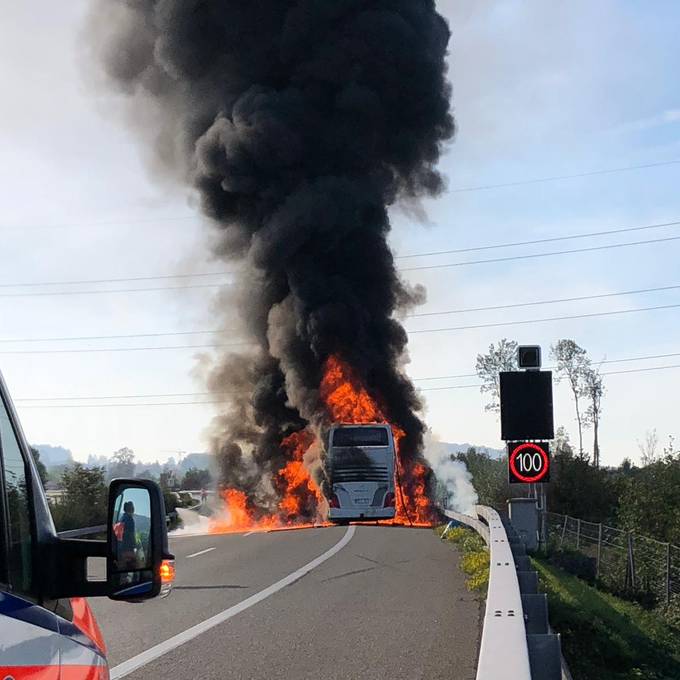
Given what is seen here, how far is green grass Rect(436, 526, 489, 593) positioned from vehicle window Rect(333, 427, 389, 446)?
36.7ft

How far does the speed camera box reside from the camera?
57.6ft

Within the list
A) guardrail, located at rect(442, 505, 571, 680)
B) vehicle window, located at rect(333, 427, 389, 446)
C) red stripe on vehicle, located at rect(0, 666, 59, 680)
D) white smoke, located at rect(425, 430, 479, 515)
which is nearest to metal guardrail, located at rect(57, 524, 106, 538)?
vehicle window, located at rect(333, 427, 389, 446)

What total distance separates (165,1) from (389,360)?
761 inches

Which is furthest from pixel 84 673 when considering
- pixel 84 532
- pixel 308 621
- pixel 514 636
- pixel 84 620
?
pixel 84 532

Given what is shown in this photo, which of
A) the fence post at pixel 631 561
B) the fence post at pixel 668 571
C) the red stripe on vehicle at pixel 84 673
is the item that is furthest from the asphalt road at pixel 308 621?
the fence post at pixel 631 561

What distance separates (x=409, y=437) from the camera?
43250 millimetres

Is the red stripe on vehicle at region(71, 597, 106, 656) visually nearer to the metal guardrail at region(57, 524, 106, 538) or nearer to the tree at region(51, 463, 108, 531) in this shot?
the metal guardrail at region(57, 524, 106, 538)

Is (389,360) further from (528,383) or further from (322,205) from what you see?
(528,383)

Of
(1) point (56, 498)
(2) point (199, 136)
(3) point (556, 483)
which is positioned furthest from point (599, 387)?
(1) point (56, 498)

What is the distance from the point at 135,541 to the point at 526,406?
1529cm

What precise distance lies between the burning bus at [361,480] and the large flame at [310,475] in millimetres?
5225

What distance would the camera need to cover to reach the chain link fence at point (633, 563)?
23.4m

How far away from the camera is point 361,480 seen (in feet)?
108

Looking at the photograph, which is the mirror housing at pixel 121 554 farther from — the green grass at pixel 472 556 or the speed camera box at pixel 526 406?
the speed camera box at pixel 526 406
